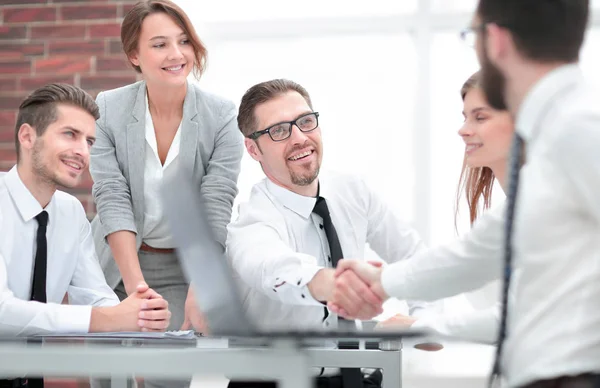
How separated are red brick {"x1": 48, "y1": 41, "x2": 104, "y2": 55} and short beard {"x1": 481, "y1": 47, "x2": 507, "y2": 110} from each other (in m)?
2.97

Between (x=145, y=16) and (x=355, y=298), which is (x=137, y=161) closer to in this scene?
(x=145, y=16)

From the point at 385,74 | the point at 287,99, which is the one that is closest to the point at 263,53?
the point at 385,74

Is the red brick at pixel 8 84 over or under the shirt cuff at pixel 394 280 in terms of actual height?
over

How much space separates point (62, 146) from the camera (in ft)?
8.58

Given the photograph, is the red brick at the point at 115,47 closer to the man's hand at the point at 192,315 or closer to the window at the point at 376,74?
the window at the point at 376,74

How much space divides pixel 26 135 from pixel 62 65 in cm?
140

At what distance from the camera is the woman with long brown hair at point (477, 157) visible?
1985 millimetres

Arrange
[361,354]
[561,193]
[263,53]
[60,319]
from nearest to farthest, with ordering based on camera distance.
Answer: [561,193]
[361,354]
[60,319]
[263,53]

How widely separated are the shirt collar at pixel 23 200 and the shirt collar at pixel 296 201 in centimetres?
77

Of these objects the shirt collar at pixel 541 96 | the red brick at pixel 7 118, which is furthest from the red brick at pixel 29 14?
the shirt collar at pixel 541 96

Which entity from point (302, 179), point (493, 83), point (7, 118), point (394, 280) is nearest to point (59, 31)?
point (7, 118)

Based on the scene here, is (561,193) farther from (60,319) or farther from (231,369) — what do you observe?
(60,319)

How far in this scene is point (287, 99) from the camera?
2.56m

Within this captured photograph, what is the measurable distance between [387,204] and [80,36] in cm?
207
